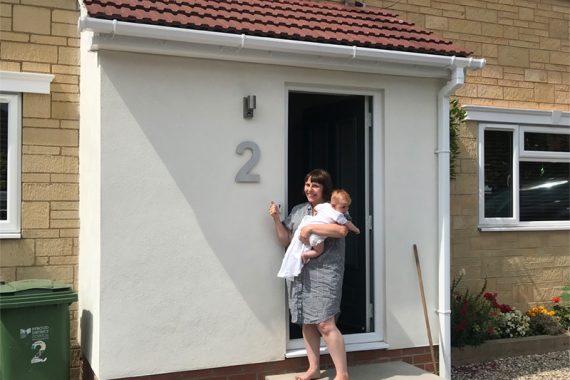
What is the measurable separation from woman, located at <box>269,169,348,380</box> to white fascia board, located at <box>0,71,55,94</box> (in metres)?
2.40

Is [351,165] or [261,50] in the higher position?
[261,50]

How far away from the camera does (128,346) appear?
505cm

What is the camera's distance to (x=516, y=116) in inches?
324

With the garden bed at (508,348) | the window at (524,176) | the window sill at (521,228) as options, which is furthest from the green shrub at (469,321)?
the window at (524,176)

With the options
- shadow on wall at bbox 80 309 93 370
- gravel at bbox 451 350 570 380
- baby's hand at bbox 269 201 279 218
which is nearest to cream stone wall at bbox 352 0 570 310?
gravel at bbox 451 350 570 380

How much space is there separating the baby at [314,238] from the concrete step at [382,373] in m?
0.96

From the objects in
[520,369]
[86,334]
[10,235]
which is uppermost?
[10,235]

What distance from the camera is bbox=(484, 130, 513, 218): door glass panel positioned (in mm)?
8227

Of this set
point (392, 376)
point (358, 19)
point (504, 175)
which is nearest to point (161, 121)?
point (358, 19)

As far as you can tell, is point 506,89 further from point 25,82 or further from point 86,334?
point 86,334

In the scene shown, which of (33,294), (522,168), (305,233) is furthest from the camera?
(522,168)

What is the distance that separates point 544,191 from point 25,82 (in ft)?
21.4

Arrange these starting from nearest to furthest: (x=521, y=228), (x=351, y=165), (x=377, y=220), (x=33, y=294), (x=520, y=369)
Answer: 1. (x=33, y=294)
2. (x=377, y=220)
3. (x=351, y=165)
4. (x=520, y=369)
5. (x=521, y=228)

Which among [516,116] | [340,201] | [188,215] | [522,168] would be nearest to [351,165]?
[340,201]
